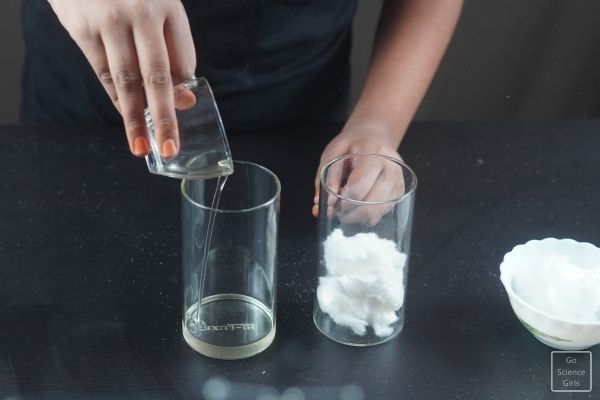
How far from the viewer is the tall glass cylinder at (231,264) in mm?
836

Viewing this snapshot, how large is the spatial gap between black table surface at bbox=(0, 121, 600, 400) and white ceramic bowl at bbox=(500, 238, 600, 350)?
3 centimetres

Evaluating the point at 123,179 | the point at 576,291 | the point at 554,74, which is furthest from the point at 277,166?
the point at 554,74

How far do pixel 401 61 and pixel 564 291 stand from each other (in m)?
0.46

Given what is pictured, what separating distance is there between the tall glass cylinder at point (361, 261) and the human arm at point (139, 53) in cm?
17

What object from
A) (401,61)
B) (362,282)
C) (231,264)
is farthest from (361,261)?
(401,61)

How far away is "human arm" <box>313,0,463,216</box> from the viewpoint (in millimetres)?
1144

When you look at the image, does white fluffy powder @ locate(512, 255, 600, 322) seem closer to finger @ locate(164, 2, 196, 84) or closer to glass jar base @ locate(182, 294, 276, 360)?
glass jar base @ locate(182, 294, 276, 360)

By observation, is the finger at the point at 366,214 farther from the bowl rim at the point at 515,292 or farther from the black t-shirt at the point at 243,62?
the black t-shirt at the point at 243,62

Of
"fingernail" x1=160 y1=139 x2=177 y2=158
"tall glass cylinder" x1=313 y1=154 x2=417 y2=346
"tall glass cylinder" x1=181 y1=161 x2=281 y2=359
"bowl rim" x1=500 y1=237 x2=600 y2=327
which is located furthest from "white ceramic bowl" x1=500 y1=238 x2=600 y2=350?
"fingernail" x1=160 y1=139 x2=177 y2=158

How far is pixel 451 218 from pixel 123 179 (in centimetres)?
39

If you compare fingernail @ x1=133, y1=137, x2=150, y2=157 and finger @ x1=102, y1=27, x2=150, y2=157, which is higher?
finger @ x1=102, y1=27, x2=150, y2=157

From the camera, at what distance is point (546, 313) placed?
2.71 feet

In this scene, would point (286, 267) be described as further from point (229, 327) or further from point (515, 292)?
point (515, 292)

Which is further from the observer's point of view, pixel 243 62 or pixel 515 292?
pixel 243 62
